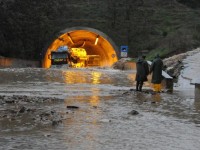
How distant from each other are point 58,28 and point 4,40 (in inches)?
302

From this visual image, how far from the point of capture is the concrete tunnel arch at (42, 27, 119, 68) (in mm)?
59531

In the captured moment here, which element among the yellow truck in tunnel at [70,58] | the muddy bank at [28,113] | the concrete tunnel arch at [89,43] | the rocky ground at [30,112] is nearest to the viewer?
the muddy bank at [28,113]

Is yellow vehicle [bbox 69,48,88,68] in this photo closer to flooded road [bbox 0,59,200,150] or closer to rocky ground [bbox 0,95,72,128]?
flooded road [bbox 0,59,200,150]

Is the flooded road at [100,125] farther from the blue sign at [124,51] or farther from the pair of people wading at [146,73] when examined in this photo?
the blue sign at [124,51]

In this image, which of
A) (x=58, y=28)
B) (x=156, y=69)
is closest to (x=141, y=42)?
(x=58, y=28)

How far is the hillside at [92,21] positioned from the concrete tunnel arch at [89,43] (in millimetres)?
1209

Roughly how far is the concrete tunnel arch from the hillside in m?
1.21

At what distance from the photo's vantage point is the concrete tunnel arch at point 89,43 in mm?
59531

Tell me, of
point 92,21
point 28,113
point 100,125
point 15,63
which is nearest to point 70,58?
point 15,63

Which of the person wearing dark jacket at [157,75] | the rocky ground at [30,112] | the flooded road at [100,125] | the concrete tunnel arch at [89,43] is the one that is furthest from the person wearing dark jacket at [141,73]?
the concrete tunnel arch at [89,43]

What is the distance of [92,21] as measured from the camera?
215ft

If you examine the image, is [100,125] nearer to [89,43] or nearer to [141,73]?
[141,73]

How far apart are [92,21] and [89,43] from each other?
445cm

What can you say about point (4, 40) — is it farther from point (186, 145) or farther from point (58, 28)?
point (186, 145)
